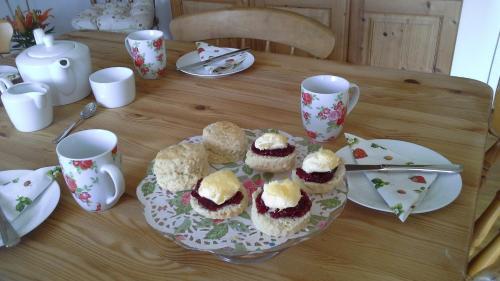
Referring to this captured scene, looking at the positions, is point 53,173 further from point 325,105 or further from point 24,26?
point 24,26

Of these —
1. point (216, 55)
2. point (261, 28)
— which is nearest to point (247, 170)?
point (216, 55)

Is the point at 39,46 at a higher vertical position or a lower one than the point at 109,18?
higher

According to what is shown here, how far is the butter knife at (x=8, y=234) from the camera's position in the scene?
570mm

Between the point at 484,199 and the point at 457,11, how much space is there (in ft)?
2.94

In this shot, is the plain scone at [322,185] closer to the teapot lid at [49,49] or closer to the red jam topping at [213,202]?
the red jam topping at [213,202]

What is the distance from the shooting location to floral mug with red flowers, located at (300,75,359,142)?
755 millimetres

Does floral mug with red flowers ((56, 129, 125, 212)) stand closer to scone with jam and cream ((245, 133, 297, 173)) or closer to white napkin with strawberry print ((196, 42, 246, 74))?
scone with jam and cream ((245, 133, 297, 173))

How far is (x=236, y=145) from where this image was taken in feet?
2.20

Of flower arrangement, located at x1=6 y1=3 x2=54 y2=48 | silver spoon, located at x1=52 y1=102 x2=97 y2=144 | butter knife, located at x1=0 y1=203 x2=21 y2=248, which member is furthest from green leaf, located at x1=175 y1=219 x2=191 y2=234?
flower arrangement, located at x1=6 y1=3 x2=54 y2=48

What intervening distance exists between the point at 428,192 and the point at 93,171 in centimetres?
51

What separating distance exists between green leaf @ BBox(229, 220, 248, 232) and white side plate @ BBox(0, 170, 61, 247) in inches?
11.5

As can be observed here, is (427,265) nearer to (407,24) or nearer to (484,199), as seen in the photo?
(484,199)

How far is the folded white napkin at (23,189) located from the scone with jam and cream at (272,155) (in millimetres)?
333

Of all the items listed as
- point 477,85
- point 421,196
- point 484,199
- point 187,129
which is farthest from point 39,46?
point 484,199
